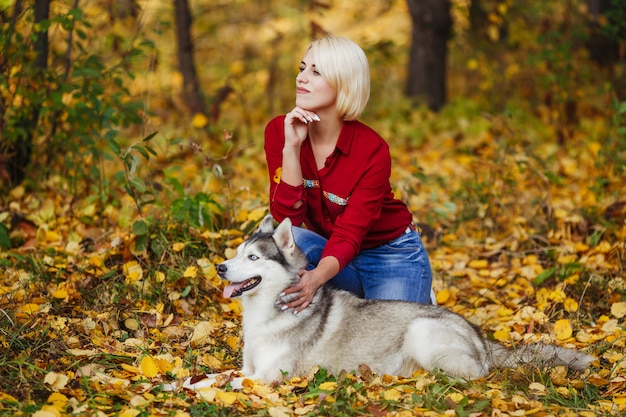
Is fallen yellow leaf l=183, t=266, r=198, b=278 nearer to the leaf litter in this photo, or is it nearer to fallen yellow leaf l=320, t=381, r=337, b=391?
the leaf litter

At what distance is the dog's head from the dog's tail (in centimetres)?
121

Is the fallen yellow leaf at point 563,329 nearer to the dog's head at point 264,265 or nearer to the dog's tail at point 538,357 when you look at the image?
the dog's tail at point 538,357

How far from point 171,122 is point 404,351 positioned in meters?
7.41

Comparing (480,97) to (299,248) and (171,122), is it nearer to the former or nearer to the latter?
(171,122)

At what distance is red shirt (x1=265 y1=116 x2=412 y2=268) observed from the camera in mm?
4246

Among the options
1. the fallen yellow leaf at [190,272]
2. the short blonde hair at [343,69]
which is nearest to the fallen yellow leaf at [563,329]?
the short blonde hair at [343,69]

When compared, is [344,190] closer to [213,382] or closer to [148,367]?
[213,382]

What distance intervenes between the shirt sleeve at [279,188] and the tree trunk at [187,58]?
5210 mm

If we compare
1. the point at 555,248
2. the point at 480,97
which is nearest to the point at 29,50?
the point at 555,248

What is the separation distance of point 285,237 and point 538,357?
5.12 ft

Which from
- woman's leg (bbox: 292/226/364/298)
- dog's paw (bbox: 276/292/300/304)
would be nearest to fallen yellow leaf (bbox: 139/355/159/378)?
dog's paw (bbox: 276/292/300/304)

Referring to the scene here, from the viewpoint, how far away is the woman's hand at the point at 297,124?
4.26 metres

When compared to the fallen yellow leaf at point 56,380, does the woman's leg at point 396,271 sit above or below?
above

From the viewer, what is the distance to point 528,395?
3.80m
